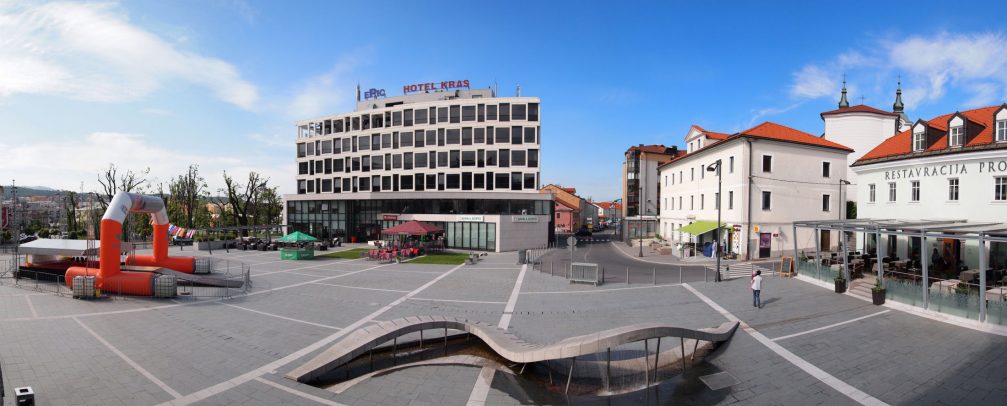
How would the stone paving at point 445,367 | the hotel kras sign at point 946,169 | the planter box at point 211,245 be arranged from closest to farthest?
the stone paving at point 445,367 → the hotel kras sign at point 946,169 → the planter box at point 211,245

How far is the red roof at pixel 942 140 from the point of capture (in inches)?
763

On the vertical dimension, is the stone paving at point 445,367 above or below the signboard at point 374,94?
below

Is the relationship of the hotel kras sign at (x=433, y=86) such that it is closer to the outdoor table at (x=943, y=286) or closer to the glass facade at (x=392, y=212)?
the glass facade at (x=392, y=212)

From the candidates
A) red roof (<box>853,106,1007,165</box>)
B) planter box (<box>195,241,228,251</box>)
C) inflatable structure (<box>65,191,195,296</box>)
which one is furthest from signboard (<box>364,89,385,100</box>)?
red roof (<box>853,106,1007,165</box>)

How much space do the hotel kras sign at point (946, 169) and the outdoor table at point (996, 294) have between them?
9813mm

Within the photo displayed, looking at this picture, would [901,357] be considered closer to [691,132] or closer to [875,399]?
[875,399]

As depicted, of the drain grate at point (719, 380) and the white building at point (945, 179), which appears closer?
the drain grate at point (719, 380)

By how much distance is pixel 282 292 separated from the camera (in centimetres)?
1891

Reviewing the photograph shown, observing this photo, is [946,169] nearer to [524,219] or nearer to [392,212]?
[524,219]

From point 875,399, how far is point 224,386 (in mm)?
13375

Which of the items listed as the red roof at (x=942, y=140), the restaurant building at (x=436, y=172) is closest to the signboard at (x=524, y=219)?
the restaurant building at (x=436, y=172)

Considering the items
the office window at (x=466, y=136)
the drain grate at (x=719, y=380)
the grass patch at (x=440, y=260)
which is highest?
the office window at (x=466, y=136)

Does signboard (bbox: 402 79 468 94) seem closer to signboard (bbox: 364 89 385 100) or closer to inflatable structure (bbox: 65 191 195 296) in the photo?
signboard (bbox: 364 89 385 100)

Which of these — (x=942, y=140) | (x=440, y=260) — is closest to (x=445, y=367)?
(x=440, y=260)
